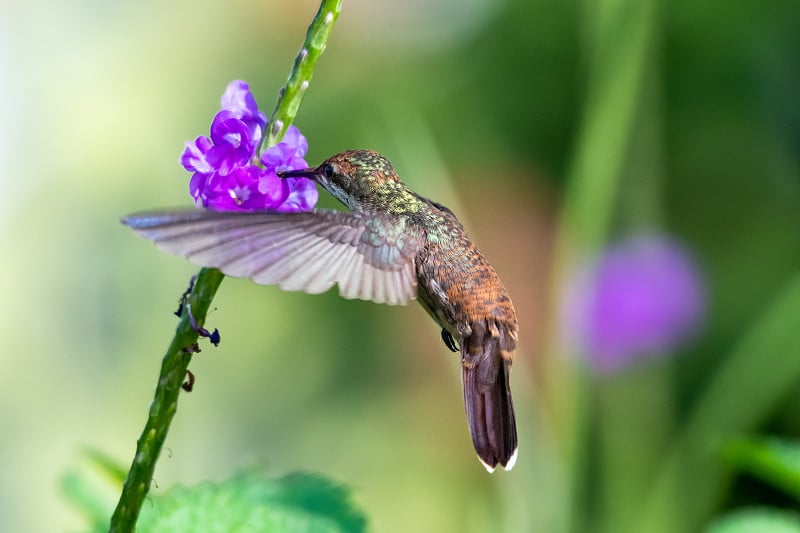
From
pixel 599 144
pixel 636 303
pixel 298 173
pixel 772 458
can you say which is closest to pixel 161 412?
pixel 298 173

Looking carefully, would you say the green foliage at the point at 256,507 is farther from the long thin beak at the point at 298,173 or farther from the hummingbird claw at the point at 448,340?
the long thin beak at the point at 298,173

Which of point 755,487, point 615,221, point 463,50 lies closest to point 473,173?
point 463,50

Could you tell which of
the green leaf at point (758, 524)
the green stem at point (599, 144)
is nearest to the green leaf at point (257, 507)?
the green leaf at point (758, 524)

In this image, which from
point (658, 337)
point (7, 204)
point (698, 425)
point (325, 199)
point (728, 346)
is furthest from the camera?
point (325, 199)

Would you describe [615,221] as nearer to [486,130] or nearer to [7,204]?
[486,130]

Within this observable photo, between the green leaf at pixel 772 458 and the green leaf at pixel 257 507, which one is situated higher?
the green leaf at pixel 772 458

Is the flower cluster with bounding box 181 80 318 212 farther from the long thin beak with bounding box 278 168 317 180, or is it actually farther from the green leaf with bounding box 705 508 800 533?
the green leaf with bounding box 705 508 800 533

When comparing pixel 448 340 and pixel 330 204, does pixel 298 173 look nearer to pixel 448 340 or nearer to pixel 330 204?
pixel 448 340
